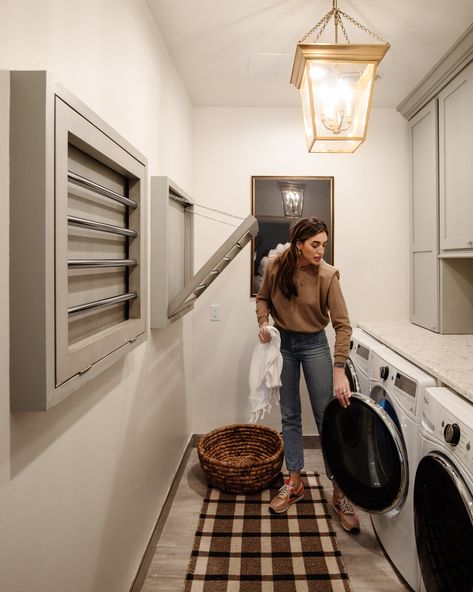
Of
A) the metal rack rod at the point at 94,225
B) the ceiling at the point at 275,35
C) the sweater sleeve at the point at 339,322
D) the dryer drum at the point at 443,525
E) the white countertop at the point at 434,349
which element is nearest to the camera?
the metal rack rod at the point at 94,225

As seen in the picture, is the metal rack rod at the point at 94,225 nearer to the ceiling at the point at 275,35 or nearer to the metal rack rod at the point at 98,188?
the metal rack rod at the point at 98,188

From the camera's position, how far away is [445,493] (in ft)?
4.08

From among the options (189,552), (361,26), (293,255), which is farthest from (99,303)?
(361,26)

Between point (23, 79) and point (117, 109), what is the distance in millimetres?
700

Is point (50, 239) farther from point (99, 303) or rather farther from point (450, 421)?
point (450, 421)

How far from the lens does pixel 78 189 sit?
1.11 m

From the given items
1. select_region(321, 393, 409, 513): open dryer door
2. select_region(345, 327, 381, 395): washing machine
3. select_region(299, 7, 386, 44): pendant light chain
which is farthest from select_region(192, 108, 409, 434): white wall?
select_region(321, 393, 409, 513): open dryer door

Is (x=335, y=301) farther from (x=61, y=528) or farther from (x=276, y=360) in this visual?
(x=61, y=528)

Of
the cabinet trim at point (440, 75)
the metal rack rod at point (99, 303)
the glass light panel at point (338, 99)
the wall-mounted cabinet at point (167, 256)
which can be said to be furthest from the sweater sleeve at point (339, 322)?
the cabinet trim at point (440, 75)

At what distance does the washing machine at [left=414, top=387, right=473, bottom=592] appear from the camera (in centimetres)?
114

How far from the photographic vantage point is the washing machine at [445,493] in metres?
1.14

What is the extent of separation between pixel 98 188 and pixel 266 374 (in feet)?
4.56

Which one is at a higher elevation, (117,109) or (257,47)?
(257,47)

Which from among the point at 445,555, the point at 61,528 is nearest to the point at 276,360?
the point at 445,555
